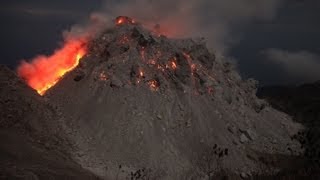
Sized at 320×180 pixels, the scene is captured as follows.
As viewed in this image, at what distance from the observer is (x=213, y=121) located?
3978 centimetres

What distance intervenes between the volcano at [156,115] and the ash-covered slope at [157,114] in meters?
0.07

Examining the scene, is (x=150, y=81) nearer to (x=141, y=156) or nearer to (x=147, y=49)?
(x=147, y=49)

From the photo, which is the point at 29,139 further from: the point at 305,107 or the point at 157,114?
the point at 305,107

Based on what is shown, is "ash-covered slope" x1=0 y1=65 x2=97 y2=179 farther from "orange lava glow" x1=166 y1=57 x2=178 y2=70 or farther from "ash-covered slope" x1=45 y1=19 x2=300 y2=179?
"orange lava glow" x1=166 y1=57 x2=178 y2=70

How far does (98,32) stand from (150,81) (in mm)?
6870

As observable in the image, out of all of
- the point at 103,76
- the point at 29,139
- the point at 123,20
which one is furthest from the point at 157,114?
the point at 123,20

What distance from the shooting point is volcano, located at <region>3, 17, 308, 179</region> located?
3444 cm

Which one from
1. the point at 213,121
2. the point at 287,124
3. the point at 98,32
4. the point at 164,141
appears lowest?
the point at 164,141

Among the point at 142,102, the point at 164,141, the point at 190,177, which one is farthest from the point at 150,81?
the point at 190,177

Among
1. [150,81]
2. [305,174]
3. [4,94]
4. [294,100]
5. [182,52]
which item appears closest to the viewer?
[4,94]

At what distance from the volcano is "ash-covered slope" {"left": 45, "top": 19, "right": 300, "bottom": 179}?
2.7 inches

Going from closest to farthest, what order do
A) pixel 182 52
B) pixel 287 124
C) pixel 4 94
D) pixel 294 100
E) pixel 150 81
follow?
pixel 4 94 → pixel 150 81 → pixel 182 52 → pixel 287 124 → pixel 294 100

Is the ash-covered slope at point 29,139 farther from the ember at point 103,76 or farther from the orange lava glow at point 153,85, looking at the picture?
the orange lava glow at point 153,85

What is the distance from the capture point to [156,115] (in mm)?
37219
